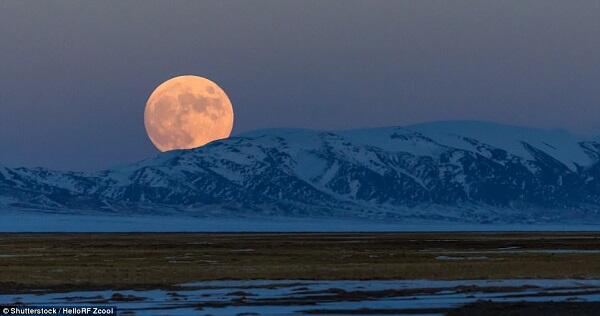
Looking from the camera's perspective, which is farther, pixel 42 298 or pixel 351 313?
pixel 42 298

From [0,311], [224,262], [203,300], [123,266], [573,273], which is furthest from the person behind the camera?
[224,262]

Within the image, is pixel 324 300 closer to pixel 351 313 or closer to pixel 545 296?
pixel 351 313

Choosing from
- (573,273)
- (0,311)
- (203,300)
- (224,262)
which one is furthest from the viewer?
(224,262)

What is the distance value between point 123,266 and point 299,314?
3548 cm

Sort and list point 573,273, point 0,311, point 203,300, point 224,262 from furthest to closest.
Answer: point 224,262
point 573,273
point 203,300
point 0,311

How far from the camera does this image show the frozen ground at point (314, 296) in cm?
4659

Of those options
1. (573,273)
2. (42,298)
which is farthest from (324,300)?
(573,273)

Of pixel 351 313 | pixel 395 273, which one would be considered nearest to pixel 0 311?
pixel 351 313

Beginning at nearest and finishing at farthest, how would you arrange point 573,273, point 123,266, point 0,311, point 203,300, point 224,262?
point 0,311
point 203,300
point 573,273
point 123,266
point 224,262

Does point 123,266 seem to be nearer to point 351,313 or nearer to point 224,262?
point 224,262

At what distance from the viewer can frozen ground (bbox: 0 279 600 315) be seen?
46.6 meters

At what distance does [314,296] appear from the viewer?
52.2 metres

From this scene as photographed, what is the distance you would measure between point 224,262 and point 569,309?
138 ft

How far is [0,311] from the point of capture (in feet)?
142
